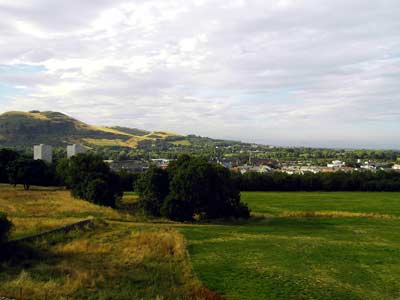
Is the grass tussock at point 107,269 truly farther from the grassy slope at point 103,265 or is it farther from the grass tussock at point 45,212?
the grass tussock at point 45,212

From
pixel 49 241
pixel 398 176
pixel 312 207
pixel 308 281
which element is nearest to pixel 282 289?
pixel 308 281

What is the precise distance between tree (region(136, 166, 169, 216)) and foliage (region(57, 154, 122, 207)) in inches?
228

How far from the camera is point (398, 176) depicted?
9019 cm

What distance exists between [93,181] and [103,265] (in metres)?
28.0

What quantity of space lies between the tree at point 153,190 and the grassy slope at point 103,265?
30.0ft

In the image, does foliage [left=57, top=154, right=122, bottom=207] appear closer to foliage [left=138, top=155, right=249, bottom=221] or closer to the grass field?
foliage [left=138, top=155, right=249, bottom=221]

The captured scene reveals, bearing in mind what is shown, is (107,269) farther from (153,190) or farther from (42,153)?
(42,153)

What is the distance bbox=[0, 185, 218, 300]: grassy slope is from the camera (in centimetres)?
1708

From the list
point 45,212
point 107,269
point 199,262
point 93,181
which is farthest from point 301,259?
point 93,181

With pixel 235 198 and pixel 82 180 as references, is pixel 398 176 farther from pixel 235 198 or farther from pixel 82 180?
pixel 82 180

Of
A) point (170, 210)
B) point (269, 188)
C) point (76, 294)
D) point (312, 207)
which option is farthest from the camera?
point (269, 188)

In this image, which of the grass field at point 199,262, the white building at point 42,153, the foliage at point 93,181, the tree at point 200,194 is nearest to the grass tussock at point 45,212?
the grass field at point 199,262

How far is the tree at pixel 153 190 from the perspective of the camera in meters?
43.5

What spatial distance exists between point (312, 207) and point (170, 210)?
2699cm
